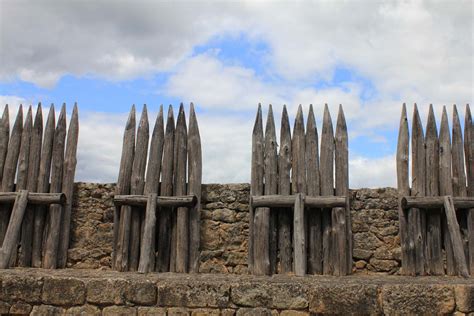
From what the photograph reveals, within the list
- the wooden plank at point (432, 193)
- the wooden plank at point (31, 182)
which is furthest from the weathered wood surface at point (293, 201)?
the wooden plank at point (31, 182)

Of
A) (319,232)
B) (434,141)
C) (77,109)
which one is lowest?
(319,232)

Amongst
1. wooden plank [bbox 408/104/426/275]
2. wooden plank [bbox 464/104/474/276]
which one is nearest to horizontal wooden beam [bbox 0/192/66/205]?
wooden plank [bbox 408/104/426/275]

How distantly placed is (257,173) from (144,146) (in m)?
1.68

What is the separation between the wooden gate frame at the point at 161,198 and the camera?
6.82m

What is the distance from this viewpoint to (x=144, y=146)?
286 inches

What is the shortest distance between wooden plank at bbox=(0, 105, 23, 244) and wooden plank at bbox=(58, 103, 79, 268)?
30.2 inches

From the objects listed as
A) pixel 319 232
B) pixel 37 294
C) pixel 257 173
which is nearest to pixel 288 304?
pixel 319 232

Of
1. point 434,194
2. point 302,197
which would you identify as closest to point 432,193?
point 434,194

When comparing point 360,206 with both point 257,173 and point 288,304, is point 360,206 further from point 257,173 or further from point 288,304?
point 288,304

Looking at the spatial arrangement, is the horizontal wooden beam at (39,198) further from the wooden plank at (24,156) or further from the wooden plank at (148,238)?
the wooden plank at (148,238)

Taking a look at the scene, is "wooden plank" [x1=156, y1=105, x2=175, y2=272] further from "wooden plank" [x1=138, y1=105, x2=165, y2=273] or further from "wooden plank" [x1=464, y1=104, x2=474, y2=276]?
"wooden plank" [x1=464, y1=104, x2=474, y2=276]

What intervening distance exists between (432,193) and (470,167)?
66 cm

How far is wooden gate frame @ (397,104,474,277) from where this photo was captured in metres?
6.57

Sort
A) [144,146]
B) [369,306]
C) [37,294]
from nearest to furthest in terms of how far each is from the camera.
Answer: [369,306] → [37,294] → [144,146]
